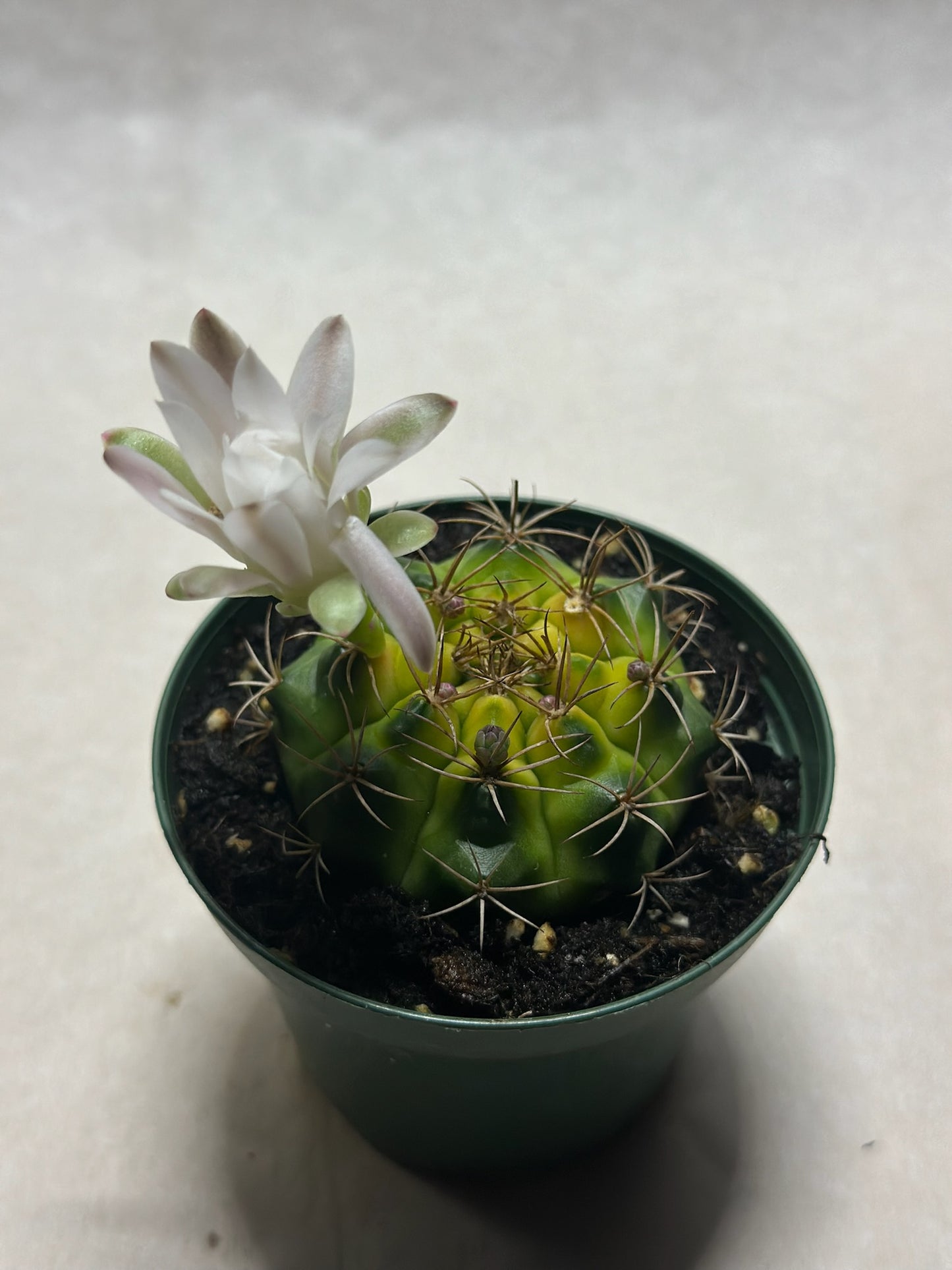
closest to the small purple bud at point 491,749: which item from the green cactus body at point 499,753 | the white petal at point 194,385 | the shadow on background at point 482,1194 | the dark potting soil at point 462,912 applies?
the green cactus body at point 499,753

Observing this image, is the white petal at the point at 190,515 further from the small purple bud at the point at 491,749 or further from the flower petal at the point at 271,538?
the small purple bud at the point at 491,749

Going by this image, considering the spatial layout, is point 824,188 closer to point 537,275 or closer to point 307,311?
point 537,275

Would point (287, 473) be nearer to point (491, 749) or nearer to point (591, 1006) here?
point (491, 749)

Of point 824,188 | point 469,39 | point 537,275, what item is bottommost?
point 537,275

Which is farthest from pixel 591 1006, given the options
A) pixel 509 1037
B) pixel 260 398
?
pixel 260 398

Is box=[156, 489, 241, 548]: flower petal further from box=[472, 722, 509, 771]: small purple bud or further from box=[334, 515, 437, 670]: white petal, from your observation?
box=[472, 722, 509, 771]: small purple bud

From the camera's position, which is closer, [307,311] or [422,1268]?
[422,1268]

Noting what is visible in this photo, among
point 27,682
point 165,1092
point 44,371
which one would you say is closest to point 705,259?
point 44,371
